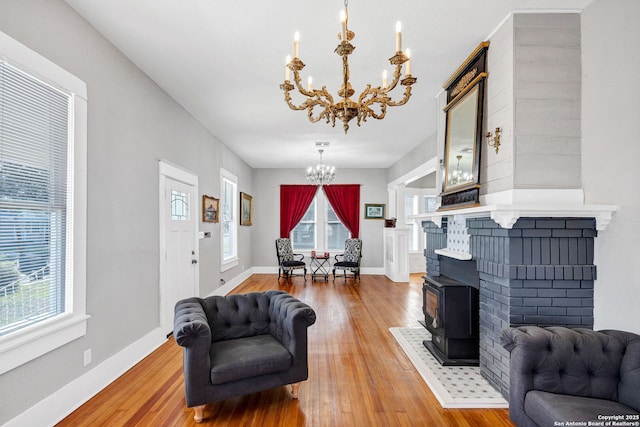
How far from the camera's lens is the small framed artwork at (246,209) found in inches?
291

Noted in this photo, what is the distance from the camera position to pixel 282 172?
869cm

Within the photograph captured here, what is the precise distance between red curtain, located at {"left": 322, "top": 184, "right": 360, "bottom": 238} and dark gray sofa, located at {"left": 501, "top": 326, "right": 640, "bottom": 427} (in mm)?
6561

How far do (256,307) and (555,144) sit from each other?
267 centimetres

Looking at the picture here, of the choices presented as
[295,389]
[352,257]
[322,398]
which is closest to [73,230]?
[295,389]

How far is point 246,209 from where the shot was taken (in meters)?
7.80

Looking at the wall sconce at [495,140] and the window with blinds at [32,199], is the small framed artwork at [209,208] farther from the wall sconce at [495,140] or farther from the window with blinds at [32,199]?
the wall sconce at [495,140]

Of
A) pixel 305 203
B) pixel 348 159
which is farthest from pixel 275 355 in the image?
pixel 305 203

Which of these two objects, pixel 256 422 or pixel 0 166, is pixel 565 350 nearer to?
pixel 256 422

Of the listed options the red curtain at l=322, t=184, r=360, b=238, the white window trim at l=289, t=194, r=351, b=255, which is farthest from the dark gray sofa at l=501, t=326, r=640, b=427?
the white window trim at l=289, t=194, r=351, b=255

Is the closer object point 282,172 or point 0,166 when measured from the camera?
point 0,166

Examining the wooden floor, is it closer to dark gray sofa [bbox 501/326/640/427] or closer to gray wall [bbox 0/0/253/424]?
gray wall [bbox 0/0/253/424]

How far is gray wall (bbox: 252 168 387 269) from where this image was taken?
8.58 metres

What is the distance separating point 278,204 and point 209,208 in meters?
3.47

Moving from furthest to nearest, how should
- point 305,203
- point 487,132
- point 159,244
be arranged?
point 305,203, point 159,244, point 487,132
